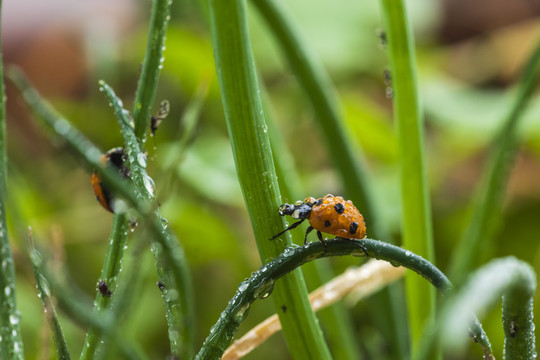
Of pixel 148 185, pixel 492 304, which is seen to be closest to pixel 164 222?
pixel 148 185

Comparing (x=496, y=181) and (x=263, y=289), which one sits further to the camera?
(x=496, y=181)

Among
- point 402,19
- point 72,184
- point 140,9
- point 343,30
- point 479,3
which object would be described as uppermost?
point 140,9

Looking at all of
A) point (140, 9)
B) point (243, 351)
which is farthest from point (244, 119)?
point (140, 9)

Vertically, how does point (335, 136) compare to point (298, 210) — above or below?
above

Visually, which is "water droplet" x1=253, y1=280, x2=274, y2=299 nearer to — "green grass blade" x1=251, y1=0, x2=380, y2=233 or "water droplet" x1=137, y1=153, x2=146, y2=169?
"water droplet" x1=137, y1=153, x2=146, y2=169

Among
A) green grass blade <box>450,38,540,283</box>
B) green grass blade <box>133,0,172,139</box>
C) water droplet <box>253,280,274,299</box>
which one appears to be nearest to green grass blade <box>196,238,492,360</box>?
water droplet <box>253,280,274,299</box>

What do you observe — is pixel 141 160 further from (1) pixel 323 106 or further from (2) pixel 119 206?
(1) pixel 323 106

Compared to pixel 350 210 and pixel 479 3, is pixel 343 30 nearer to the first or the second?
pixel 479 3
